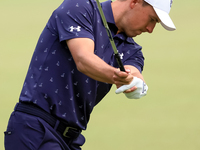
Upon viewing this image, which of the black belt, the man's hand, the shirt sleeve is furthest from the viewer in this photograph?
the black belt

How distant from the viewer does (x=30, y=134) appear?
179 centimetres

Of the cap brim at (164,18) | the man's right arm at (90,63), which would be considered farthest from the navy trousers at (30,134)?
the cap brim at (164,18)

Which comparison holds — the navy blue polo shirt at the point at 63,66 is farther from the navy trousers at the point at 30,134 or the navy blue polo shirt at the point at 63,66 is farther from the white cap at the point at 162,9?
the white cap at the point at 162,9

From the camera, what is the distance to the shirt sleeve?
1.68 metres

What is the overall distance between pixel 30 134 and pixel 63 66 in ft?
0.93

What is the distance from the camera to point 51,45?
1.77 metres

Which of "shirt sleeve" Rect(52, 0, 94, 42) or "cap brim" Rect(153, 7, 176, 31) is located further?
"cap brim" Rect(153, 7, 176, 31)

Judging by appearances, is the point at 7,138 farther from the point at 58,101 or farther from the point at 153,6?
the point at 153,6

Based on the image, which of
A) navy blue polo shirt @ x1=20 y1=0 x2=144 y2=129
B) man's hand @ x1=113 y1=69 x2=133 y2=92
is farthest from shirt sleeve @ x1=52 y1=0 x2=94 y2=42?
man's hand @ x1=113 y1=69 x2=133 y2=92

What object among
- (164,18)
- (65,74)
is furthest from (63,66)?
(164,18)

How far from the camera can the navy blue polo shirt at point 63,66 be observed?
1719mm

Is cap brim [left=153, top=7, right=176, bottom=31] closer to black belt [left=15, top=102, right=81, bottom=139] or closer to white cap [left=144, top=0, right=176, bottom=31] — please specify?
white cap [left=144, top=0, right=176, bottom=31]

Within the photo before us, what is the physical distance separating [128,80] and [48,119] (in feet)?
1.18

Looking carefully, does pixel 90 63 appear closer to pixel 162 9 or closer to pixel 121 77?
pixel 121 77
